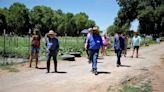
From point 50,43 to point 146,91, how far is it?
5447mm

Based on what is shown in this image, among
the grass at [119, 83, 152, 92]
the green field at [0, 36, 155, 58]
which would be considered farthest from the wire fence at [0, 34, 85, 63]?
the grass at [119, 83, 152, 92]

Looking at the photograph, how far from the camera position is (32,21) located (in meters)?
127

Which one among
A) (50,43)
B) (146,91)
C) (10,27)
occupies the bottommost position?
(146,91)

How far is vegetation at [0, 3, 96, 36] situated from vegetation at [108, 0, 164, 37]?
126 ft

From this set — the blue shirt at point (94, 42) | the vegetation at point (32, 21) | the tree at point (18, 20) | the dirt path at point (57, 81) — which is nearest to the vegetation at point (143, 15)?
the vegetation at point (32, 21)

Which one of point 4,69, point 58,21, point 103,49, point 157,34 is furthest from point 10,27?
point 4,69

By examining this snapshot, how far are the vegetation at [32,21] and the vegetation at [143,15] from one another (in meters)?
38.5

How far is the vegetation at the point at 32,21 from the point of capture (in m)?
118

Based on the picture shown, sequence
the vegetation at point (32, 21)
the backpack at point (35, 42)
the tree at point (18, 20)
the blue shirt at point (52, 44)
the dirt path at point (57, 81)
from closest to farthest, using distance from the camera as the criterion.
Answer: the dirt path at point (57, 81), the blue shirt at point (52, 44), the backpack at point (35, 42), the tree at point (18, 20), the vegetation at point (32, 21)

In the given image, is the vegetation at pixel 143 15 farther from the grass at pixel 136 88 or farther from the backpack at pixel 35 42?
the grass at pixel 136 88

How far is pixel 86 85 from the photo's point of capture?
12438mm

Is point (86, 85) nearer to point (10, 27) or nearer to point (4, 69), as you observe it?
point (4, 69)

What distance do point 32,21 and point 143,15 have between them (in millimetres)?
58366

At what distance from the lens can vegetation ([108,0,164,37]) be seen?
254 feet
